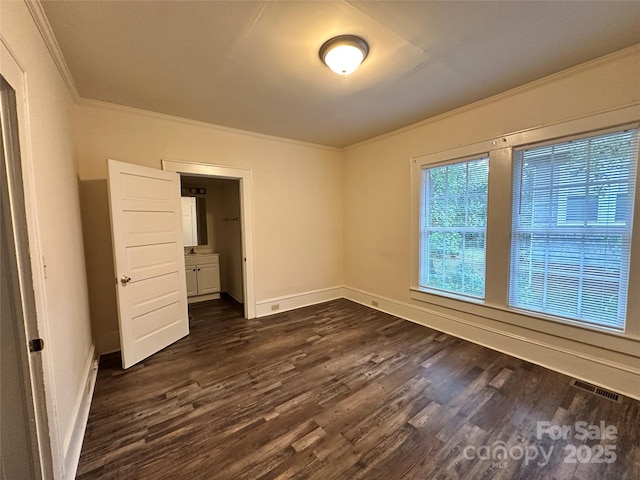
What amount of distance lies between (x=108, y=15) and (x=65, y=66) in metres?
0.86

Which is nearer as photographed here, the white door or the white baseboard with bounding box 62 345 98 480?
the white baseboard with bounding box 62 345 98 480

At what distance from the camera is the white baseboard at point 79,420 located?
1450mm

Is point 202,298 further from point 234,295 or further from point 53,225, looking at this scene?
point 53,225

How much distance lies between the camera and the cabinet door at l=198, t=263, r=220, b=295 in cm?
476

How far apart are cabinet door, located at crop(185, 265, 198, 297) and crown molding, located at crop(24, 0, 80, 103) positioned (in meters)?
2.95

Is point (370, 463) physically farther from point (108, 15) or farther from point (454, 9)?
point (108, 15)

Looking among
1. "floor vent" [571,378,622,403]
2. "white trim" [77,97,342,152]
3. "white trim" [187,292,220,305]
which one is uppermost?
"white trim" [77,97,342,152]

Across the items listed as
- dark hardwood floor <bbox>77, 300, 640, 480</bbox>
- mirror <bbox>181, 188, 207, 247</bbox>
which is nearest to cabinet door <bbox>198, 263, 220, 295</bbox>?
mirror <bbox>181, 188, 207, 247</bbox>

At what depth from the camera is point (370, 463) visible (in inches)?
60.2

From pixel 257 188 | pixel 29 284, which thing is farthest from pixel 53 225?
pixel 257 188

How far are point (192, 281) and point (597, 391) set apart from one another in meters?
5.25

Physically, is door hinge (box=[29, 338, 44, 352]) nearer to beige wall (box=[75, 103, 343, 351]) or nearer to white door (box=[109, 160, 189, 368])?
white door (box=[109, 160, 189, 368])

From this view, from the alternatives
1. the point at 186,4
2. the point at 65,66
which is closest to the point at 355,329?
the point at 186,4

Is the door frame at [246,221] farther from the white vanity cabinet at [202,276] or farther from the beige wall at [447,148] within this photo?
the beige wall at [447,148]
